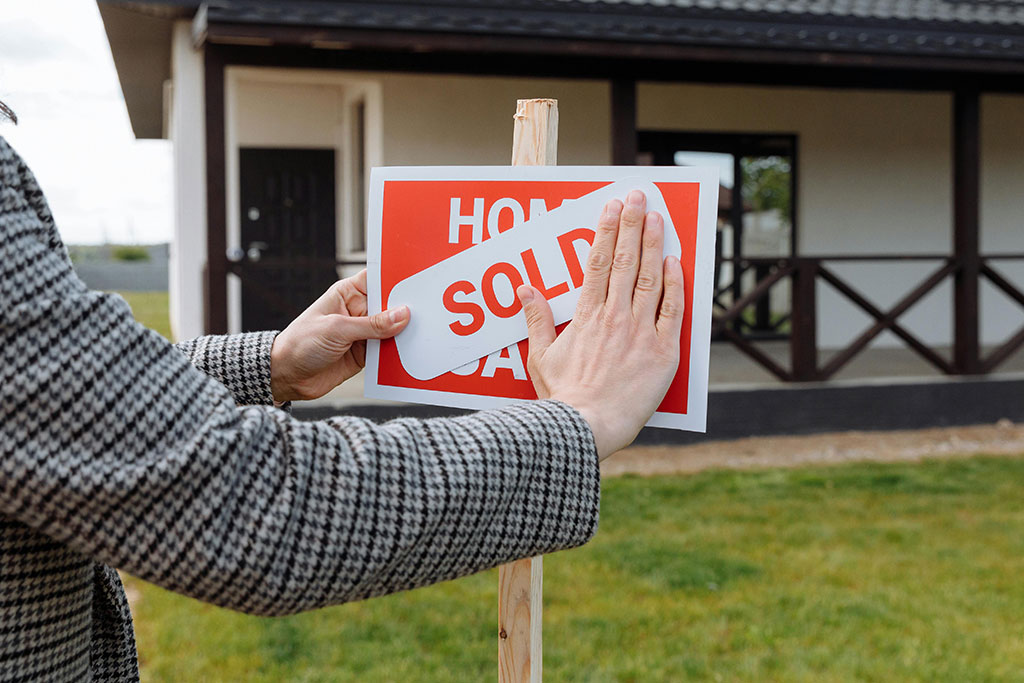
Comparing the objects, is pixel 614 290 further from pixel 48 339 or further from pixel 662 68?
pixel 662 68

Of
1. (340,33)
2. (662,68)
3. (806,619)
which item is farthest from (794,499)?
(340,33)

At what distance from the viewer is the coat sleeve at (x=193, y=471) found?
0.80 metres

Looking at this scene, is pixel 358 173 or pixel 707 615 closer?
pixel 707 615

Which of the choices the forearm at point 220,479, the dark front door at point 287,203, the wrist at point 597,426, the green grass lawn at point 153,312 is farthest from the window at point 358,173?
the forearm at point 220,479

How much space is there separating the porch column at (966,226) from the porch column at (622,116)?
8.15ft

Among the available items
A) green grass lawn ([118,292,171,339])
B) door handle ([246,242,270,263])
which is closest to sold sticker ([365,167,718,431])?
door handle ([246,242,270,263])

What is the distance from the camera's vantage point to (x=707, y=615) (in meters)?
3.80

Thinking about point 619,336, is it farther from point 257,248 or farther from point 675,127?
point 257,248

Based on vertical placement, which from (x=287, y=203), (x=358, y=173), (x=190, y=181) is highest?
(x=358, y=173)

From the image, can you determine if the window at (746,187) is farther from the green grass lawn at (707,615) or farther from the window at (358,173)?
the green grass lawn at (707,615)

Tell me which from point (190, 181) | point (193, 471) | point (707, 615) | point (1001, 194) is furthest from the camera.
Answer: point (1001, 194)

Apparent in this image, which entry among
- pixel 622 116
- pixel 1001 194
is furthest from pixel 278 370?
pixel 1001 194

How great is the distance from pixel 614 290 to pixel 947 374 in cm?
721

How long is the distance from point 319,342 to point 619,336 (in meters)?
0.55
